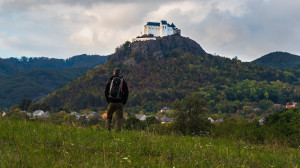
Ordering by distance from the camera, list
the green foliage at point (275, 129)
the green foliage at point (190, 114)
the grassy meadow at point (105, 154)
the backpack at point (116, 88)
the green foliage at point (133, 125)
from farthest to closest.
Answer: the green foliage at point (190, 114) < the green foliage at point (275, 129) < the backpack at point (116, 88) < the green foliage at point (133, 125) < the grassy meadow at point (105, 154)

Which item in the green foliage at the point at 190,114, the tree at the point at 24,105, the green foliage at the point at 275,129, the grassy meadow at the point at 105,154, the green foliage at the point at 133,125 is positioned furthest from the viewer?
the tree at the point at 24,105

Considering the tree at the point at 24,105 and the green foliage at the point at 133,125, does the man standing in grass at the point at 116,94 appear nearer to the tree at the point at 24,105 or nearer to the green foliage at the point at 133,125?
the green foliage at the point at 133,125

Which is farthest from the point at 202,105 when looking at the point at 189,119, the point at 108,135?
the point at 108,135

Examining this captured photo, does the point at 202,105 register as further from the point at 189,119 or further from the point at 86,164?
the point at 86,164

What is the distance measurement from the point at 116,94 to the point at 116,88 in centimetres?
25

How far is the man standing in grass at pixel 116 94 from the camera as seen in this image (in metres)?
13.2

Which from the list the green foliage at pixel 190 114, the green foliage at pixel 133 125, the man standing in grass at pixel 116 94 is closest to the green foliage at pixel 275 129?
the green foliage at pixel 133 125

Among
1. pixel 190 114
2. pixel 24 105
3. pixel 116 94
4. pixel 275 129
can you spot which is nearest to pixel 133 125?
pixel 190 114

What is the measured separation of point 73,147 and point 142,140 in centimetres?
225

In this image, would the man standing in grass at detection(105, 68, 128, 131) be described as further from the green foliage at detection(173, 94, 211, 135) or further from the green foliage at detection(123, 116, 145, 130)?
the green foliage at detection(173, 94, 211, 135)

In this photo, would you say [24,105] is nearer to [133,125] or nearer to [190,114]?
[133,125]

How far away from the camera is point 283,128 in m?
31.6

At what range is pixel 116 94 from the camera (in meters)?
13.2

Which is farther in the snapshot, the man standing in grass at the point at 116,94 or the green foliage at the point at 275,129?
the green foliage at the point at 275,129
